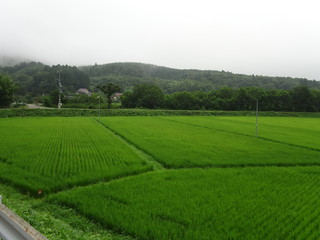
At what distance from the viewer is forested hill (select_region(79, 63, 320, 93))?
106 metres

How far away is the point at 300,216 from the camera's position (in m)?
6.48

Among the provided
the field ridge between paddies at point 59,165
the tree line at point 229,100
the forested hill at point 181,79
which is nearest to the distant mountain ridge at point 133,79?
the forested hill at point 181,79

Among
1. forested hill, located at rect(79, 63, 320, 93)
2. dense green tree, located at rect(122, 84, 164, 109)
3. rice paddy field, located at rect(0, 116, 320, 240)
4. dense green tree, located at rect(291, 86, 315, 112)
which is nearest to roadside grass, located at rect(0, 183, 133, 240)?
rice paddy field, located at rect(0, 116, 320, 240)

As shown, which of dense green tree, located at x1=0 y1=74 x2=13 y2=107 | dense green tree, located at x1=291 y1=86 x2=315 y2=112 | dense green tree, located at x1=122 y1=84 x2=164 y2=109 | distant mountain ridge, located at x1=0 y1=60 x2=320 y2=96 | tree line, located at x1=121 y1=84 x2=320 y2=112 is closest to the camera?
dense green tree, located at x1=0 y1=74 x2=13 y2=107

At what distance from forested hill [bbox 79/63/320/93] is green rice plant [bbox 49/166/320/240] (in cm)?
9391

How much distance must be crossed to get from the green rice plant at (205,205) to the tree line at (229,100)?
6080cm

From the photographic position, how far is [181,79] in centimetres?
13025

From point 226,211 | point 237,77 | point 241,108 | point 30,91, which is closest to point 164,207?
point 226,211

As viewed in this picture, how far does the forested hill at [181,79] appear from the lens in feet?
347

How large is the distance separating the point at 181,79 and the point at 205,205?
126m

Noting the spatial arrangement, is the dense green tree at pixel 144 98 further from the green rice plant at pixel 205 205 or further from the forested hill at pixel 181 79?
the green rice plant at pixel 205 205

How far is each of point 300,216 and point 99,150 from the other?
1075 centimetres

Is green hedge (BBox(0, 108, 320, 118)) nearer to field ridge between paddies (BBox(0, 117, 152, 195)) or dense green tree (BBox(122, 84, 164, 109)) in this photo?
dense green tree (BBox(122, 84, 164, 109))

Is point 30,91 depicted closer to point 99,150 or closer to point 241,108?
point 241,108
